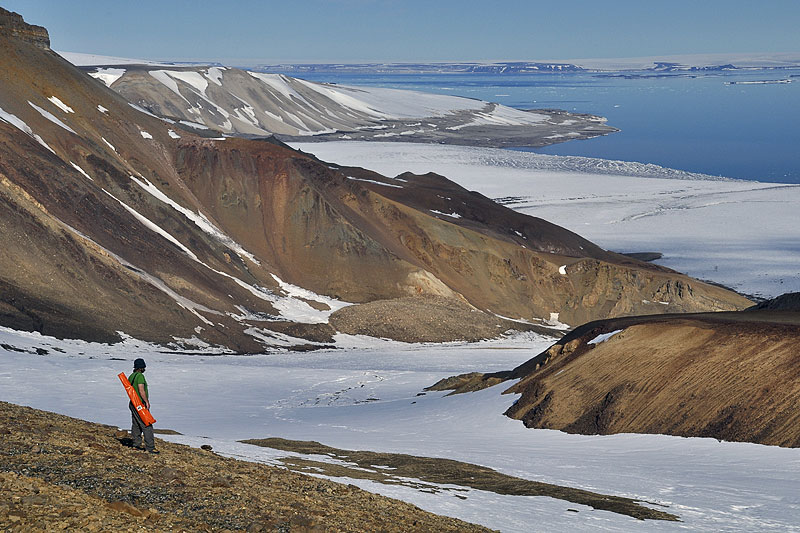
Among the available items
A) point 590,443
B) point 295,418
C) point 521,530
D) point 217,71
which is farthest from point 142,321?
point 217,71

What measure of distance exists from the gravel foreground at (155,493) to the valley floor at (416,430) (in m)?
1.50

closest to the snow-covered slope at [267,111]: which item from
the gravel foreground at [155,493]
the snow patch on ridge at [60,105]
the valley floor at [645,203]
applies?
the valley floor at [645,203]

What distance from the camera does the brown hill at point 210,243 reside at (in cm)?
3900

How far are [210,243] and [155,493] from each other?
40358 mm

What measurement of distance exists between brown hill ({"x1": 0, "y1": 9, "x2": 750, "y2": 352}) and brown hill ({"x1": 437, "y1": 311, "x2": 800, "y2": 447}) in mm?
17738

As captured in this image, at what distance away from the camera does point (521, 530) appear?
42.7 ft

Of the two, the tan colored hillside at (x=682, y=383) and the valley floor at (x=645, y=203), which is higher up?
the valley floor at (x=645, y=203)

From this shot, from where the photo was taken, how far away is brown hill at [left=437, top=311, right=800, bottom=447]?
821 inches

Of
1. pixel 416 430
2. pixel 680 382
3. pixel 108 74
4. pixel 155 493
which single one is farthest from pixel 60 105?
pixel 108 74

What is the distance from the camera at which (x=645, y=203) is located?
351 feet

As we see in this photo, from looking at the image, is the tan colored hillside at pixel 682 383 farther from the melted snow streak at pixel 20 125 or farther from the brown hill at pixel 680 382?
the melted snow streak at pixel 20 125

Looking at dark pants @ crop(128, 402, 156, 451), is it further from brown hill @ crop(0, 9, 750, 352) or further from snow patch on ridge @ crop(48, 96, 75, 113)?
A: snow patch on ridge @ crop(48, 96, 75, 113)

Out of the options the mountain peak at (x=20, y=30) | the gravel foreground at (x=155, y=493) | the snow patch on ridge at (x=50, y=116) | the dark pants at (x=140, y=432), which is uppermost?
the mountain peak at (x=20, y=30)

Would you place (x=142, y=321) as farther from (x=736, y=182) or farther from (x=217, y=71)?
(x=217, y=71)
